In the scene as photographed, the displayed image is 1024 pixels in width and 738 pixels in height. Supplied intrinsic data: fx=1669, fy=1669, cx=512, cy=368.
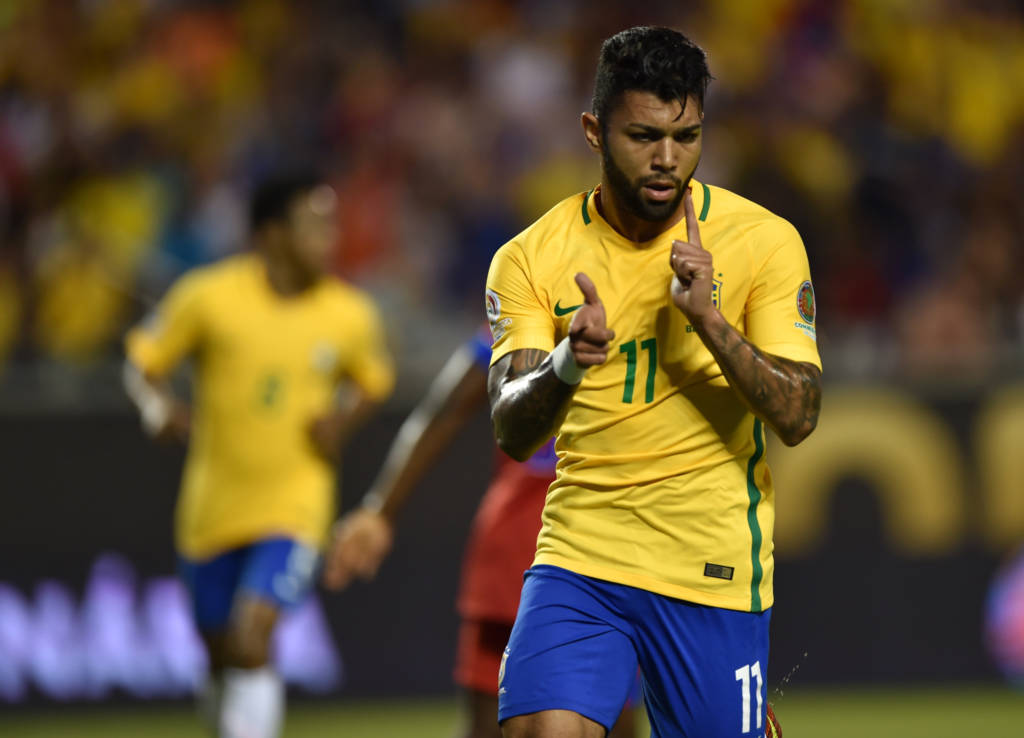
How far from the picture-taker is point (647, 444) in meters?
4.49

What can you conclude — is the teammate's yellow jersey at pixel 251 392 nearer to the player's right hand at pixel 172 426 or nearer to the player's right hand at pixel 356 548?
the player's right hand at pixel 172 426

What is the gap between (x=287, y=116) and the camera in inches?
494

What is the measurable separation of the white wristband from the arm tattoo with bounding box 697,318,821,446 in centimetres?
32

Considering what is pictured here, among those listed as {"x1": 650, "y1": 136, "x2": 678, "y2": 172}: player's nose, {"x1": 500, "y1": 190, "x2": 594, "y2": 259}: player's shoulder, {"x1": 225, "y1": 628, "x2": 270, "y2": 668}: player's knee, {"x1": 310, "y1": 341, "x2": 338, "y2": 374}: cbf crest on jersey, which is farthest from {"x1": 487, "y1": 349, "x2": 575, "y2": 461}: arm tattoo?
{"x1": 310, "y1": 341, "x2": 338, "y2": 374}: cbf crest on jersey

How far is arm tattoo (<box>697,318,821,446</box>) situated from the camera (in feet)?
13.5

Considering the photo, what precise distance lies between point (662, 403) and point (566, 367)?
51cm

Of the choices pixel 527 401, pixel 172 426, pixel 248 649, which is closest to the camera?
pixel 527 401

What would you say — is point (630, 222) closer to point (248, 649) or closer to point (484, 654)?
point (484, 654)

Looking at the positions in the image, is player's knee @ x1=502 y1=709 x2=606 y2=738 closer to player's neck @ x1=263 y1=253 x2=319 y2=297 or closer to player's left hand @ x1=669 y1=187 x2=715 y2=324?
player's left hand @ x1=669 y1=187 x2=715 y2=324

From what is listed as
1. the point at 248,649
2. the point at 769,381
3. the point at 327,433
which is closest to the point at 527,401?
the point at 769,381

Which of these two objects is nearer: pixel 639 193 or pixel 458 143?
pixel 639 193

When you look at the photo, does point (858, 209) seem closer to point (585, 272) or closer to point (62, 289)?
point (62, 289)

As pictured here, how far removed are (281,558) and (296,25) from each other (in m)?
6.52

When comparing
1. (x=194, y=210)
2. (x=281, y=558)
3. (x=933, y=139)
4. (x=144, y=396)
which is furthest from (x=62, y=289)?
(x=933, y=139)
